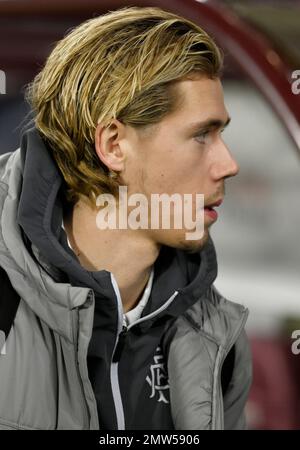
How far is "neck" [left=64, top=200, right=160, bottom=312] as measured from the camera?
4.56 ft

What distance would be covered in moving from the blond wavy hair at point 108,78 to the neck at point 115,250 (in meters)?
0.03

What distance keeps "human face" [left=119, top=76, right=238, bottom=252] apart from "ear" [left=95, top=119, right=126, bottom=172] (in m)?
0.02

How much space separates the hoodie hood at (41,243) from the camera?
127 centimetres

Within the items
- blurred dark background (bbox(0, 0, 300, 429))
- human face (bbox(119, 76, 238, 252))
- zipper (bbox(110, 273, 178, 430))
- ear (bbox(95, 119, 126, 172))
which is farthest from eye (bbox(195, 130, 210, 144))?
blurred dark background (bbox(0, 0, 300, 429))

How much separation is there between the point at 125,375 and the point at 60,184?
301 mm

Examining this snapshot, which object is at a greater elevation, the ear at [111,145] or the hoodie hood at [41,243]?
the ear at [111,145]

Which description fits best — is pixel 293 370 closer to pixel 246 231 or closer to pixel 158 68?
pixel 246 231

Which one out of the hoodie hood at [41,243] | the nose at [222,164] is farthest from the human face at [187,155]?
the hoodie hood at [41,243]

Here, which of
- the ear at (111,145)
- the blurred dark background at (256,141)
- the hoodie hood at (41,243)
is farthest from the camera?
the blurred dark background at (256,141)

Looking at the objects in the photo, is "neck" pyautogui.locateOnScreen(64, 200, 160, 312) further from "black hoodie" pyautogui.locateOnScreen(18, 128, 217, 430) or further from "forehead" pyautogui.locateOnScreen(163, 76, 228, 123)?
"forehead" pyautogui.locateOnScreen(163, 76, 228, 123)

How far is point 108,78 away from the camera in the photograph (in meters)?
1.34

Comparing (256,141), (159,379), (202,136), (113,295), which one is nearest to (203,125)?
(202,136)

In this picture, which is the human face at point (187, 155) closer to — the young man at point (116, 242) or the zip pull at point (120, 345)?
the young man at point (116, 242)

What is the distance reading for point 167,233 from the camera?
4.64 feet
